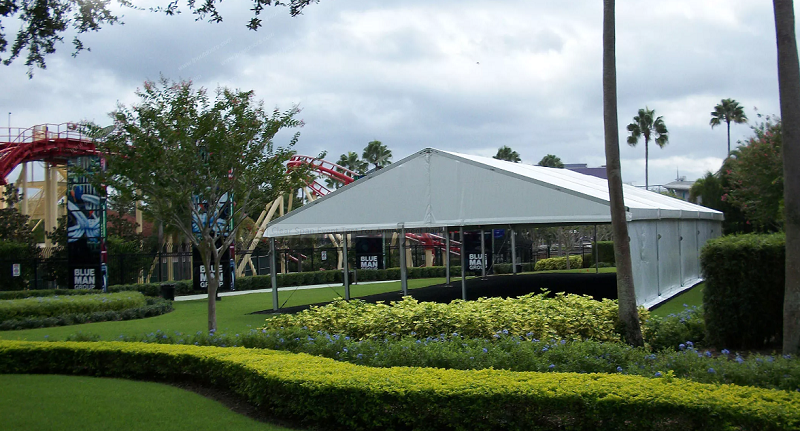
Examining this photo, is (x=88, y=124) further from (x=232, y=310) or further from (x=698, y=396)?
(x=698, y=396)

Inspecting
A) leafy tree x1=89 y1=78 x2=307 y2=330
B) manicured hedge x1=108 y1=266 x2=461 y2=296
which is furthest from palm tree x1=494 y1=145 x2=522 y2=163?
leafy tree x1=89 y1=78 x2=307 y2=330

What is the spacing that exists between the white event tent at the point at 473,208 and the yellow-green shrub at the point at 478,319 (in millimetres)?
3394

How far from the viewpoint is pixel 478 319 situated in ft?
31.7

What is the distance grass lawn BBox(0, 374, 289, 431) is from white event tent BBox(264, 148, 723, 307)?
8.40 m

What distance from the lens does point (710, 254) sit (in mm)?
9672

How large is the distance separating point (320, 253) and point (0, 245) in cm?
1548

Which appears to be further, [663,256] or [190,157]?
[663,256]

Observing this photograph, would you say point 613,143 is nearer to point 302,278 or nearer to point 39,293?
point 39,293

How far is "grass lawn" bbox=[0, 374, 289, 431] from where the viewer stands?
6668 mm

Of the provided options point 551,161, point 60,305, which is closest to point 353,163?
point 551,161

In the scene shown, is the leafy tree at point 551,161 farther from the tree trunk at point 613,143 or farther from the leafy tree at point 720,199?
the tree trunk at point 613,143

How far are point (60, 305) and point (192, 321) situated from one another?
3.83 m

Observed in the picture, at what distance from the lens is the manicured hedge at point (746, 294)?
934cm

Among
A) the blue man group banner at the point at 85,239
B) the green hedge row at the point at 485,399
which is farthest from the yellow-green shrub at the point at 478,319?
the blue man group banner at the point at 85,239
